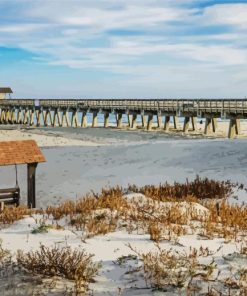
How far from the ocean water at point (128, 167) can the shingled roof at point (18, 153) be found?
2017 mm

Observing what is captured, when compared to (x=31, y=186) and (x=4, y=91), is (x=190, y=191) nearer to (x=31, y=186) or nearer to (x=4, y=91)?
(x=31, y=186)

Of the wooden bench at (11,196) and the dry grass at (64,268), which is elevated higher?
the dry grass at (64,268)

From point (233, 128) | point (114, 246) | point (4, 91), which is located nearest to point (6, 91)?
point (4, 91)

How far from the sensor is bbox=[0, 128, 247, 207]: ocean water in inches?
659

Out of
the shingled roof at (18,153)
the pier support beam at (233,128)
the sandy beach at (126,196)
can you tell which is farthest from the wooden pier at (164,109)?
the shingled roof at (18,153)

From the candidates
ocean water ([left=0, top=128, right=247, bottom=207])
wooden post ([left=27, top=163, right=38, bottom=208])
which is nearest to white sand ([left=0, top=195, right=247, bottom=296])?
wooden post ([left=27, top=163, right=38, bottom=208])

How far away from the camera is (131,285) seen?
4.93m

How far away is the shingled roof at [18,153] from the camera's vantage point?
13.5 metres

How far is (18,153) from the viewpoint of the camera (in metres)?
13.7

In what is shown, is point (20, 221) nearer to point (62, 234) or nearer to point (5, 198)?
point (62, 234)

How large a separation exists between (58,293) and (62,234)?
7.99 ft

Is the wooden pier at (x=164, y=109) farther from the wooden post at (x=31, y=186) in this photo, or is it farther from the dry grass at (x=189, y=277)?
the dry grass at (x=189, y=277)

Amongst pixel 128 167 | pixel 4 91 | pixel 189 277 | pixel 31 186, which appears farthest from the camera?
pixel 4 91

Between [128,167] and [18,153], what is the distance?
6.89 metres
